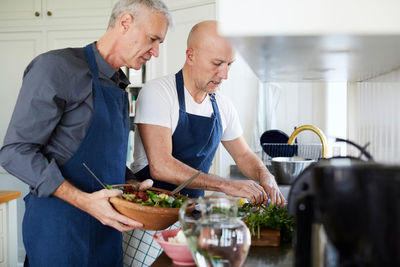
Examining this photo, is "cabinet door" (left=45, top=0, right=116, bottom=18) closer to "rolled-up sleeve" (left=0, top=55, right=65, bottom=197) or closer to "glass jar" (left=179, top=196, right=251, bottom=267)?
"rolled-up sleeve" (left=0, top=55, right=65, bottom=197)

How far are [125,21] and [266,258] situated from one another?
1021mm

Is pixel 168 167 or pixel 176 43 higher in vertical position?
pixel 176 43

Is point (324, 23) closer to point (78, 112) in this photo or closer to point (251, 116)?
point (78, 112)

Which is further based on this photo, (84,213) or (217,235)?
(84,213)

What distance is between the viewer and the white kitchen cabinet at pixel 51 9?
12.8 feet

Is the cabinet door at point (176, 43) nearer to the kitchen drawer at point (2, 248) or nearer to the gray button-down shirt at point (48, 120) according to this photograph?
the kitchen drawer at point (2, 248)

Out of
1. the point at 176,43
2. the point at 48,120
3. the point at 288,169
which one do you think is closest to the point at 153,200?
Answer: the point at 48,120

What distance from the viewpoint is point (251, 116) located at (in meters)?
4.49

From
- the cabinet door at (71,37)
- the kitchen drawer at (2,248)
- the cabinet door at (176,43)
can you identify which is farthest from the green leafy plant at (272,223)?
the cabinet door at (71,37)

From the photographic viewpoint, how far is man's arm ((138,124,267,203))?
1.81m

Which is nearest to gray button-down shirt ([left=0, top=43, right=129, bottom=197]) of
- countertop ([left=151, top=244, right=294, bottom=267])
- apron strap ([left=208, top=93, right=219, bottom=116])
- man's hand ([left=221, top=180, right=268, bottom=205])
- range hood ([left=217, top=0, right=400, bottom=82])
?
countertop ([left=151, top=244, right=294, bottom=267])

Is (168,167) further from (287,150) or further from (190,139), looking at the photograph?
(287,150)

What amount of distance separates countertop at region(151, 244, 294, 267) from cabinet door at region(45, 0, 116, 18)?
310 cm

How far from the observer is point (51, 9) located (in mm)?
3936
